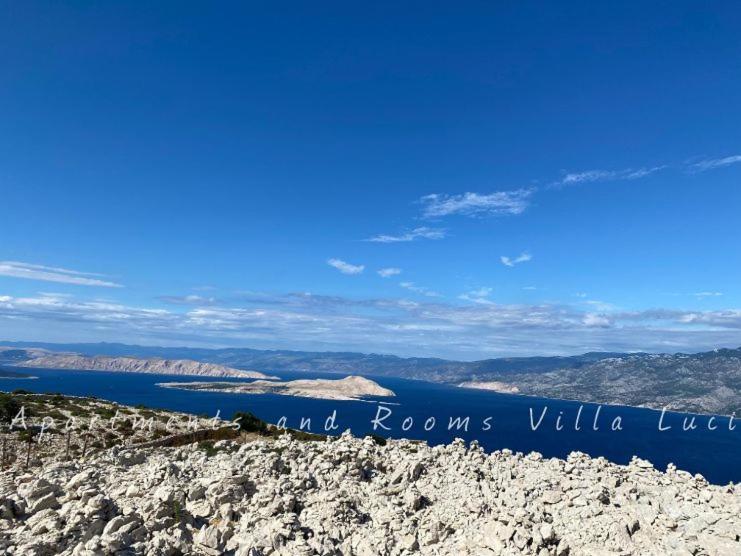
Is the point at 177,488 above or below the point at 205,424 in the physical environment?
above

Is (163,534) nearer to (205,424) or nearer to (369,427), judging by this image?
(205,424)

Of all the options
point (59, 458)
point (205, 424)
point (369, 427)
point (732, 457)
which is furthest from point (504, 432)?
point (59, 458)

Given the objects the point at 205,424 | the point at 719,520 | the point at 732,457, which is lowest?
the point at 732,457

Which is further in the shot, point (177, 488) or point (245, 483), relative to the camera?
point (245, 483)

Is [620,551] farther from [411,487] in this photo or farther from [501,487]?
[411,487]

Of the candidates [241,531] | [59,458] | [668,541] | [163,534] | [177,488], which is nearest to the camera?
[668,541]

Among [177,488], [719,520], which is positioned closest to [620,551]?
A: [719,520]

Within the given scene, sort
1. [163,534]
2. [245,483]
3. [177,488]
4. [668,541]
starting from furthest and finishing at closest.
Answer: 1. [245,483]
2. [177,488]
3. [163,534]
4. [668,541]
